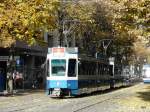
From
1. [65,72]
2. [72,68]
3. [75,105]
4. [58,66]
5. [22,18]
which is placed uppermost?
[22,18]

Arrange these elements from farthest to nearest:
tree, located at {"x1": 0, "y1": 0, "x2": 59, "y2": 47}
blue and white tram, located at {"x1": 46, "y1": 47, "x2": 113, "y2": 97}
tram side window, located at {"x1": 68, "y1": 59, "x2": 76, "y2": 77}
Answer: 1. tree, located at {"x1": 0, "y1": 0, "x2": 59, "y2": 47}
2. tram side window, located at {"x1": 68, "y1": 59, "x2": 76, "y2": 77}
3. blue and white tram, located at {"x1": 46, "y1": 47, "x2": 113, "y2": 97}

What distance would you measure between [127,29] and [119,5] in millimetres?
2425

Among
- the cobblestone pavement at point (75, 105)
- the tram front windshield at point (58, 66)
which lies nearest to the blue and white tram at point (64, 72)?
the tram front windshield at point (58, 66)

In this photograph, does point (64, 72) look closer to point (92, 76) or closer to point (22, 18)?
point (22, 18)

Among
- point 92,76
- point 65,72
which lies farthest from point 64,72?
point 92,76

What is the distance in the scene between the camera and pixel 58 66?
3622 centimetres

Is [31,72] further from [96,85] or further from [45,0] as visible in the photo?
[45,0]

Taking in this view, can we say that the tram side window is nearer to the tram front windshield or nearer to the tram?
the tram

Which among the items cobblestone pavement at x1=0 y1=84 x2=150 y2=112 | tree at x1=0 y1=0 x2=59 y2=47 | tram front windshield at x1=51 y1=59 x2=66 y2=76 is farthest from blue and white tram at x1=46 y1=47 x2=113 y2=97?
tree at x1=0 y1=0 x2=59 y2=47

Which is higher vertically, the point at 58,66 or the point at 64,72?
the point at 58,66

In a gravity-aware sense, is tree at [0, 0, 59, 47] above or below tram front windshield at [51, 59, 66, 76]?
above

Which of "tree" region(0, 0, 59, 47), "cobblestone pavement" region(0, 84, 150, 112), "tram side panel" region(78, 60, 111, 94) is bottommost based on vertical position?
"cobblestone pavement" region(0, 84, 150, 112)

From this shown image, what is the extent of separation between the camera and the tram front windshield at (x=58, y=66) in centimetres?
3594

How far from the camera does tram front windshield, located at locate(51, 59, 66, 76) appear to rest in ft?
118
